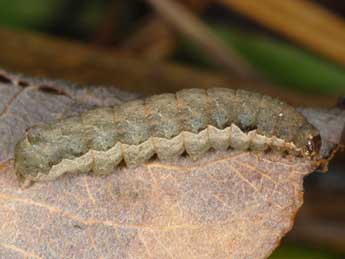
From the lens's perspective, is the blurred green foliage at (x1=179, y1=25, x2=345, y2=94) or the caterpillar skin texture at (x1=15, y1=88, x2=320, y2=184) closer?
the caterpillar skin texture at (x1=15, y1=88, x2=320, y2=184)

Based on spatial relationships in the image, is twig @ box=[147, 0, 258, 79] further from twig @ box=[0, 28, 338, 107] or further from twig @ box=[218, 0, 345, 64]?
twig @ box=[218, 0, 345, 64]

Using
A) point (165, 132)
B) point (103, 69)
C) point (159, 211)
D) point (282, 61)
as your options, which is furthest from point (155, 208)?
point (282, 61)

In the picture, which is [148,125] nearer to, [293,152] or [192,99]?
[192,99]

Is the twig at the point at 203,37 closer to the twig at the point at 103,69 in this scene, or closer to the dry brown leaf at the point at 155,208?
the twig at the point at 103,69

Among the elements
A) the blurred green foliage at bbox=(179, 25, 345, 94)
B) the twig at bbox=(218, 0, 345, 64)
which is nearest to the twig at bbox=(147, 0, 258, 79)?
the blurred green foliage at bbox=(179, 25, 345, 94)

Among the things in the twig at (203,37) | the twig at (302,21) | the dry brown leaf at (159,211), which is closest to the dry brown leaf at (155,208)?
the dry brown leaf at (159,211)
